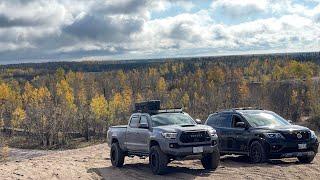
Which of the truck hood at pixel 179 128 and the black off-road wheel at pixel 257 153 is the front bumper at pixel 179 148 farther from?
the black off-road wheel at pixel 257 153

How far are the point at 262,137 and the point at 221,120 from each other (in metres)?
2.63

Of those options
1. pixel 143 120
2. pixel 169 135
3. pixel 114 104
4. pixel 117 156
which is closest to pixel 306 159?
pixel 169 135

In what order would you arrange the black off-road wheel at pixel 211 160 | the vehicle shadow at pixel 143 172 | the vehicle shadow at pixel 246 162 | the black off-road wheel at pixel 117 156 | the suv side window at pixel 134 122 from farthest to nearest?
the black off-road wheel at pixel 117 156 → the suv side window at pixel 134 122 → the vehicle shadow at pixel 246 162 → the black off-road wheel at pixel 211 160 → the vehicle shadow at pixel 143 172

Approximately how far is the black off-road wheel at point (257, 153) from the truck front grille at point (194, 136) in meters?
2.30

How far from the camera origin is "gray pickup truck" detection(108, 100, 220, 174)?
14.2m

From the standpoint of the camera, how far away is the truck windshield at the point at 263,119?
16.9 metres

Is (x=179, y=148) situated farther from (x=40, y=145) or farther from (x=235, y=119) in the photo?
(x=40, y=145)

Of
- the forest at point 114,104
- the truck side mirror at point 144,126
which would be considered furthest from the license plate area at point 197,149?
the forest at point 114,104

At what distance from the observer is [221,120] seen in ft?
60.2

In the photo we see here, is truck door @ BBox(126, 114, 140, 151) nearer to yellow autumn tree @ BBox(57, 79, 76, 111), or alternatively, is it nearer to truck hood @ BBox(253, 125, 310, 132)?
truck hood @ BBox(253, 125, 310, 132)

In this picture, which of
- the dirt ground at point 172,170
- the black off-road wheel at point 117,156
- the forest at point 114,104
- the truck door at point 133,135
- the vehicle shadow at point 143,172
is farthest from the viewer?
the forest at point 114,104

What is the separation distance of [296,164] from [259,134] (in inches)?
58.2

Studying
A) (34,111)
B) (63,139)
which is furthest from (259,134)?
(34,111)

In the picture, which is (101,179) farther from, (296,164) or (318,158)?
(318,158)
